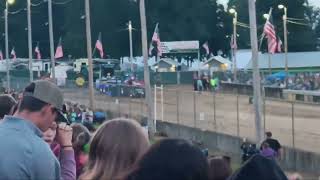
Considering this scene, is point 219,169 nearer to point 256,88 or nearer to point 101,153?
point 101,153

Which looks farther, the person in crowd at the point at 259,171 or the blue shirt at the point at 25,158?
the blue shirt at the point at 25,158

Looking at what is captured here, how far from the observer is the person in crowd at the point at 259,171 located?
3.89 meters

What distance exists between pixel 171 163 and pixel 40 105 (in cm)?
140

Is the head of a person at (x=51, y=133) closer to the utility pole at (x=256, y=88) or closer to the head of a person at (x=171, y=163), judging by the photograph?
the head of a person at (x=171, y=163)

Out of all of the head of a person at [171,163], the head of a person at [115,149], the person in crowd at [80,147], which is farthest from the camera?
the person in crowd at [80,147]

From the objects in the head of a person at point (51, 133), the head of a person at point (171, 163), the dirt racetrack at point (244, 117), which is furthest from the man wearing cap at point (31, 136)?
the dirt racetrack at point (244, 117)

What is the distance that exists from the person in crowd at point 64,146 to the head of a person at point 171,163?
1509mm

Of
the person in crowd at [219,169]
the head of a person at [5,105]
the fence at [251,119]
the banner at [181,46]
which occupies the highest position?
the banner at [181,46]

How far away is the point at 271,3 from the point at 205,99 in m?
52.8

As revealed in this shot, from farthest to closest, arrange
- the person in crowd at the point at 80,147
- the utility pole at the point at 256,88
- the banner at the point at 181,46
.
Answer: the banner at the point at 181,46
the utility pole at the point at 256,88
the person in crowd at the point at 80,147

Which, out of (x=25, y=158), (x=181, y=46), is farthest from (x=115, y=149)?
(x=181, y=46)

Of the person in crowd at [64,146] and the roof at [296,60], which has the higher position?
the roof at [296,60]

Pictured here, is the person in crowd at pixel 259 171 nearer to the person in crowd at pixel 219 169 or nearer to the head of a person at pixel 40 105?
the head of a person at pixel 40 105

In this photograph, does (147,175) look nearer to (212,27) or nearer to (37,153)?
(37,153)
